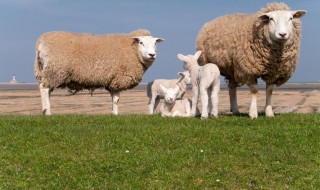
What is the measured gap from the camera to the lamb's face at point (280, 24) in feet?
37.9

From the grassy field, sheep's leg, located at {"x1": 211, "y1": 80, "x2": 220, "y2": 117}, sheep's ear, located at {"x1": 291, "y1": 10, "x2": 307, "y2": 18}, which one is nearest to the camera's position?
the grassy field

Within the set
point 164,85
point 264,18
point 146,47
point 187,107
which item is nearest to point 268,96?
point 264,18

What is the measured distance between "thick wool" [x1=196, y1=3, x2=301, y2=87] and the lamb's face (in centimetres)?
22

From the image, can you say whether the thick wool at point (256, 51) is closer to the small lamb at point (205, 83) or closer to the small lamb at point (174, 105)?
the small lamb at point (205, 83)

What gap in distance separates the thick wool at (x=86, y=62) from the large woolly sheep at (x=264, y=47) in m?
3.22

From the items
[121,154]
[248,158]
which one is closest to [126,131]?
[121,154]

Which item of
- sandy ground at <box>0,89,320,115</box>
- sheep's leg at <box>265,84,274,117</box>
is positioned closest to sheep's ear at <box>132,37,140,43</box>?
sheep's leg at <box>265,84,274,117</box>

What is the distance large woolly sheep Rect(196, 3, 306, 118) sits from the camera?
11898mm

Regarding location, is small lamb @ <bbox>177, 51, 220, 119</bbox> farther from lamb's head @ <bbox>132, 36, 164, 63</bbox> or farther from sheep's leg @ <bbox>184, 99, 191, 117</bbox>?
lamb's head @ <bbox>132, 36, 164, 63</bbox>

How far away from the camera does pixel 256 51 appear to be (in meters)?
12.3

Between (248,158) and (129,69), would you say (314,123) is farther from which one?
(129,69)

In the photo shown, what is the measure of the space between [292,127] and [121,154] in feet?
13.1

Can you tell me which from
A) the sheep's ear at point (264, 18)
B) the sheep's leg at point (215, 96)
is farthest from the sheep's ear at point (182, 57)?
the sheep's ear at point (264, 18)

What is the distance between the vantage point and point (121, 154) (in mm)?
9016
